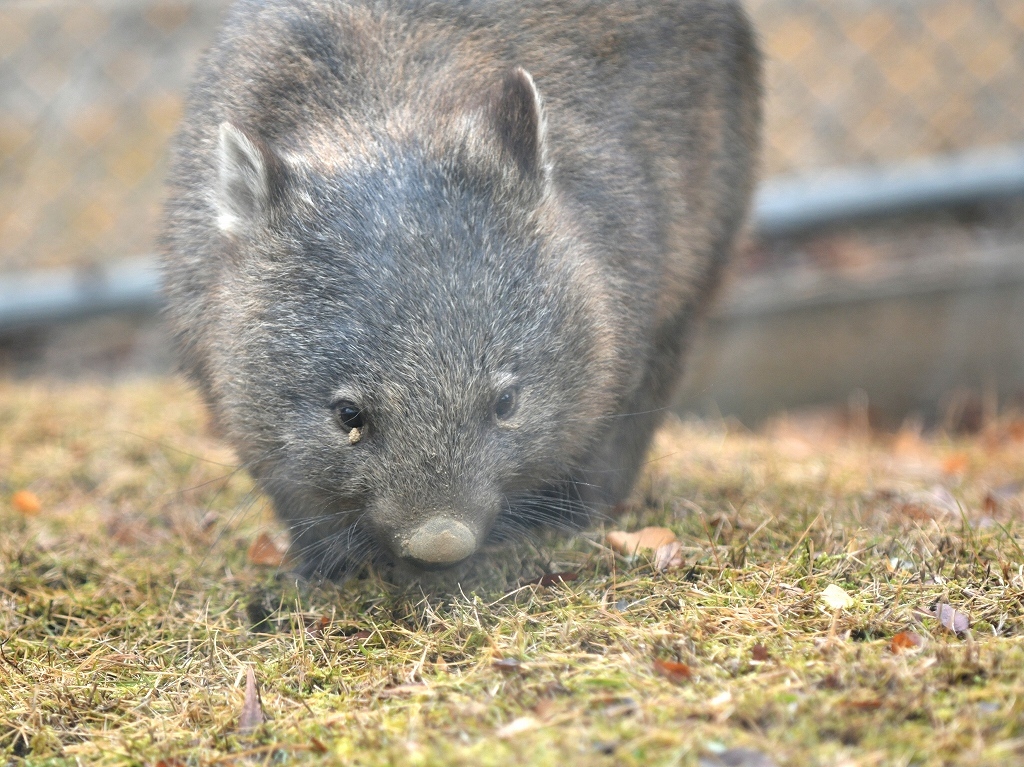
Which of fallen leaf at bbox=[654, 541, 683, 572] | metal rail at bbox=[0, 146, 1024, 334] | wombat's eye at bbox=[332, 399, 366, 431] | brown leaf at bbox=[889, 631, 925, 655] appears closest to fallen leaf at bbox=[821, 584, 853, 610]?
brown leaf at bbox=[889, 631, 925, 655]

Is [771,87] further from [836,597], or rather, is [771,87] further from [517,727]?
[517,727]

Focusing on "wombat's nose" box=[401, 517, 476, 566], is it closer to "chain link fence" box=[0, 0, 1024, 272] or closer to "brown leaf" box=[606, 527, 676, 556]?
"brown leaf" box=[606, 527, 676, 556]

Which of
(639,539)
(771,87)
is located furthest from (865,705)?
(771,87)

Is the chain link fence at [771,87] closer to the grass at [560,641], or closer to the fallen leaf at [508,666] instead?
the grass at [560,641]

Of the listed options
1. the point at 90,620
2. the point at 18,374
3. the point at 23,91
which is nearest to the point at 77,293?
the point at 18,374

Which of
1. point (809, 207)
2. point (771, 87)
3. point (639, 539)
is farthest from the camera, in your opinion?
point (771, 87)

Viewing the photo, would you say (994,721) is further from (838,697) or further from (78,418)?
(78,418)
